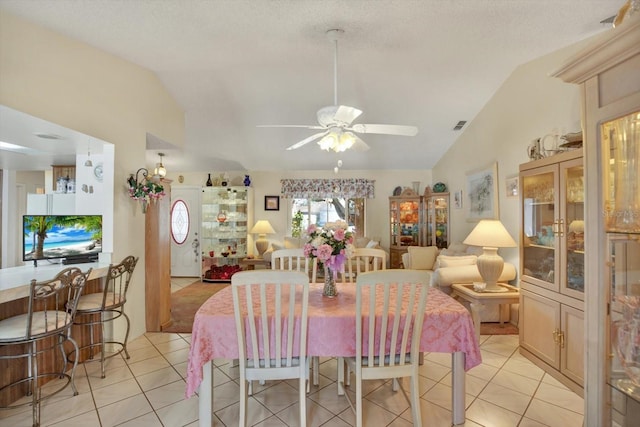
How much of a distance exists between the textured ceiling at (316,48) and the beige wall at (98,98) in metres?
0.14

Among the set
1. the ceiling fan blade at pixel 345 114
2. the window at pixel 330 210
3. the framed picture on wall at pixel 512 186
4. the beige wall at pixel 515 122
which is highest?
the beige wall at pixel 515 122

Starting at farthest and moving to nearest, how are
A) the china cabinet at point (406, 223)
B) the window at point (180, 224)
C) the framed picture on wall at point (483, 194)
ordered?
the window at point (180, 224)
the china cabinet at point (406, 223)
the framed picture on wall at point (483, 194)

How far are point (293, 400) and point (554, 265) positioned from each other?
2353mm

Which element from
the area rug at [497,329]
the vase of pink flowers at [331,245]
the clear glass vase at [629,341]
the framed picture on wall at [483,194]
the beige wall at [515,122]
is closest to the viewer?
the clear glass vase at [629,341]

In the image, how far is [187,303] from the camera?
4.72 m

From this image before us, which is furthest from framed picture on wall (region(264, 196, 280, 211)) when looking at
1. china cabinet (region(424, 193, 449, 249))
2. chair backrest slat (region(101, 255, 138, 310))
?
chair backrest slat (region(101, 255, 138, 310))

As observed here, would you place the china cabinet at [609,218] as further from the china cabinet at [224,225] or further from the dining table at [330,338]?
the china cabinet at [224,225]

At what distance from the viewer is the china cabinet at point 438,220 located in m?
5.84

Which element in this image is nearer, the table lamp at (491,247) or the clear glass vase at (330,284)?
the clear glass vase at (330,284)

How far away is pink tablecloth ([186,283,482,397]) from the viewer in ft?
5.80

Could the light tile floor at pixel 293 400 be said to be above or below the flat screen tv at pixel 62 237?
below

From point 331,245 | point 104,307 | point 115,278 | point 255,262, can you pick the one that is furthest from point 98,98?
point 255,262

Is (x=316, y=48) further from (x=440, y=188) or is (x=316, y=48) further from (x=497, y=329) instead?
(x=440, y=188)

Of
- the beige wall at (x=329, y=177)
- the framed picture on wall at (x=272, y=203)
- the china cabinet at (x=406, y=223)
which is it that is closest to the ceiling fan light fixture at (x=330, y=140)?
the china cabinet at (x=406, y=223)
